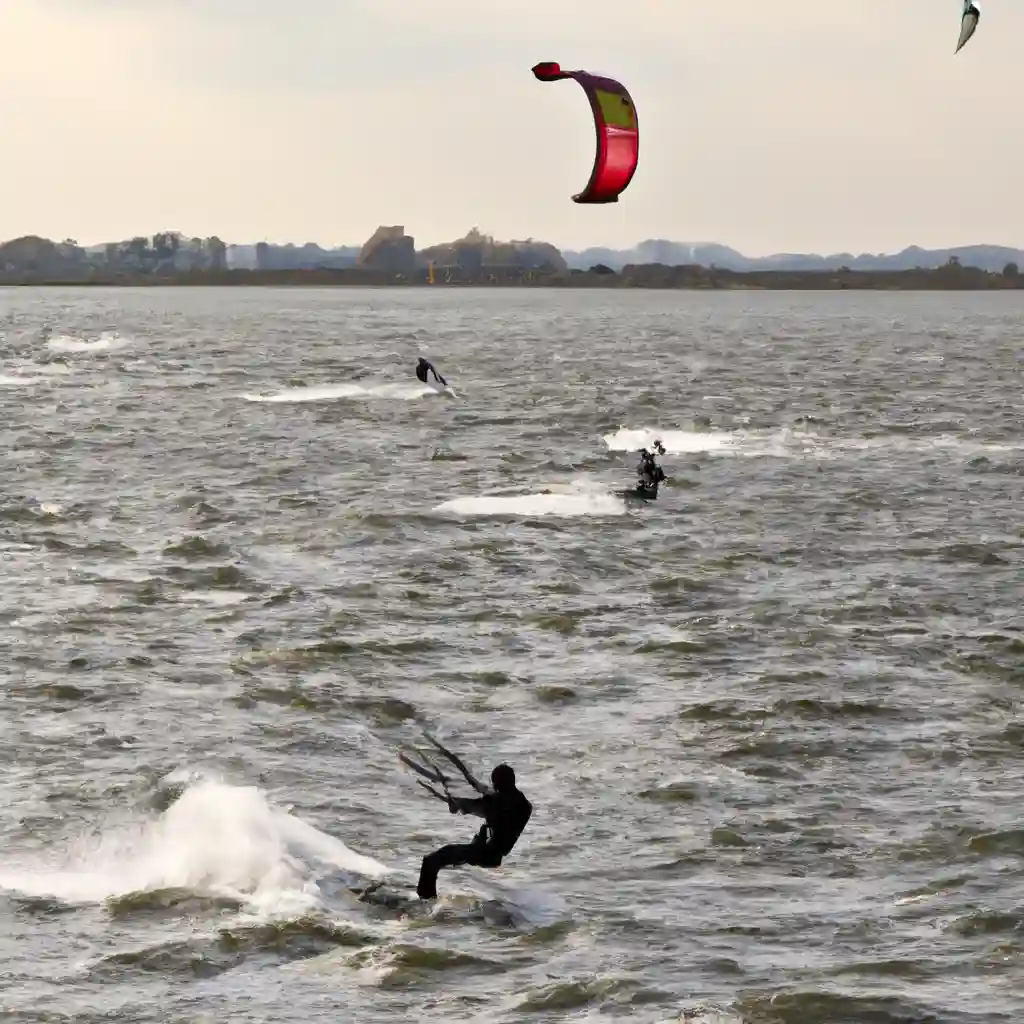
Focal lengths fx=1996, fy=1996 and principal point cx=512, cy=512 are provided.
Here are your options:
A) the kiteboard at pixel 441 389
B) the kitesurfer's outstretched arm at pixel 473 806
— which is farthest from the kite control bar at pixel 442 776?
the kiteboard at pixel 441 389

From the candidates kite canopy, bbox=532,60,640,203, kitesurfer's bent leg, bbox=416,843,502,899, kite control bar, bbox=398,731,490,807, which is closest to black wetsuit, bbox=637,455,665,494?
kite canopy, bbox=532,60,640,203

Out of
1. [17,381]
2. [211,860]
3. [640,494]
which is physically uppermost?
[17,381]

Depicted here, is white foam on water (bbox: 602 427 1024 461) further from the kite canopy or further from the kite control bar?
the kite control bar

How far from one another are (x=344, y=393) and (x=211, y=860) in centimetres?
5912

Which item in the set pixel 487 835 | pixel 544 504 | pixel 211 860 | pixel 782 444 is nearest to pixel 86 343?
pixel 782 444

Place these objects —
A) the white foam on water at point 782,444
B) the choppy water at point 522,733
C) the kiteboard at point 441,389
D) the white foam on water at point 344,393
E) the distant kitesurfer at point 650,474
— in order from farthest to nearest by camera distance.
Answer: the kiteboard at point 441,389 < the white foam on water at point 344,393 < the white foam on water at point 782,444 < the distant kitesurfer at point 650,474 < the choppy water at point 522,733

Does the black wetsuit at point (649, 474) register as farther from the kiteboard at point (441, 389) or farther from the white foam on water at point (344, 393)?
the kiteboard at point (441, 389)

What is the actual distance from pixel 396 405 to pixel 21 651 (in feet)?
143

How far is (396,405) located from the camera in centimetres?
6825

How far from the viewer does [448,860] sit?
629 inches

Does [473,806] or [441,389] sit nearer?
[473,806]

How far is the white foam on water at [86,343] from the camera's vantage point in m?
119

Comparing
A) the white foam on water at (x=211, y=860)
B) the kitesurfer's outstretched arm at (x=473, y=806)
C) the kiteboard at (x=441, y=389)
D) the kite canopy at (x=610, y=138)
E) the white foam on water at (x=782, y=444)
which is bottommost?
the white foam on water at (x=211, y=860)

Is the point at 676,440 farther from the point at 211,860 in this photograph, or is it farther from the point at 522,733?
the point at 211,860
